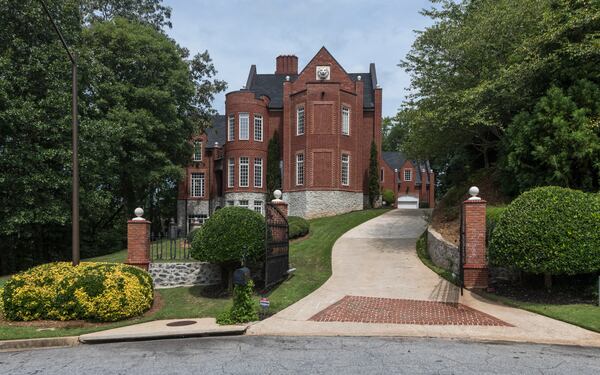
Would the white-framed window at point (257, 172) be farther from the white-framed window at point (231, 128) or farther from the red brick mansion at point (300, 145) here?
the white-framed window at point (231, 128)

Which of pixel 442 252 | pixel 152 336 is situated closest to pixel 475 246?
pixel 442 252

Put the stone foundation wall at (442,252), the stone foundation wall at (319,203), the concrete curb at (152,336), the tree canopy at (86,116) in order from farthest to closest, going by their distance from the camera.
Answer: the stone foundation wall at (319,203), the tree canopy at (86,116), the stone foundation wall at (442,252), the concrete curb at (152,336)

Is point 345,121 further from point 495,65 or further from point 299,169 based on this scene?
point 495,65

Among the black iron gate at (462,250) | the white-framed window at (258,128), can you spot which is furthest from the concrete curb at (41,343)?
→ the white-framed window at (258,128)

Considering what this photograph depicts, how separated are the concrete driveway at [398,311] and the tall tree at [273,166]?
16.4 meters

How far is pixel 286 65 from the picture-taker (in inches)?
1683

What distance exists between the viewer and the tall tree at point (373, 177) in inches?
1305

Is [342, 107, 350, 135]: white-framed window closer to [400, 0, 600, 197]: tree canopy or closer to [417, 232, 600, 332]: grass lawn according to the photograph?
[400, 0, 600, 197]: tree canopy

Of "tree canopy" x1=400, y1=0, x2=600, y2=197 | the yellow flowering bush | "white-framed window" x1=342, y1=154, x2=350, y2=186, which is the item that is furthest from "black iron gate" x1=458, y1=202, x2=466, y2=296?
"white-framed window" x1=342, y1=154, x2=350, y2=186

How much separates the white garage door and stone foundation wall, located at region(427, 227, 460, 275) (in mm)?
34863

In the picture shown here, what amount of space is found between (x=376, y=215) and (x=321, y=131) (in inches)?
283

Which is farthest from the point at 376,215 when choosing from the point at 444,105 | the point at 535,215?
the point at 535,215

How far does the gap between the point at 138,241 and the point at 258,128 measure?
71.8 feet

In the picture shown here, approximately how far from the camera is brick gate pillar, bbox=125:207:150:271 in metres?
13.5
